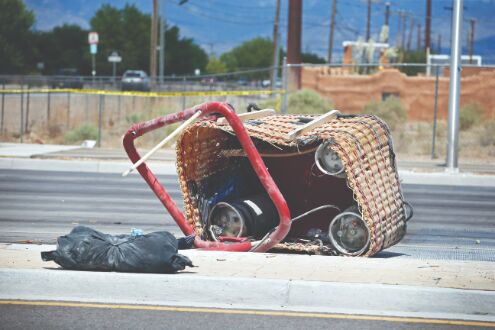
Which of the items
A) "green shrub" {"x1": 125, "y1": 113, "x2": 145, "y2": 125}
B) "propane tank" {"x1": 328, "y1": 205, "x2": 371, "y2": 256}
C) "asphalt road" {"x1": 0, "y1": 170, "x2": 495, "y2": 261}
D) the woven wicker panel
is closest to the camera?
the woven wicker panel

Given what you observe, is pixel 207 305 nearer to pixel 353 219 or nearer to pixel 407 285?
pixel 407 285

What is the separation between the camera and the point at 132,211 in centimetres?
1371

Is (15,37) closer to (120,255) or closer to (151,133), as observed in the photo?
(151,133)

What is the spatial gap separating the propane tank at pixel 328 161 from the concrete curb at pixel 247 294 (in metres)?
2.09

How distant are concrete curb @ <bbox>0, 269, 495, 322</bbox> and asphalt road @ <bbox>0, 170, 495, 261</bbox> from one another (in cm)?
260

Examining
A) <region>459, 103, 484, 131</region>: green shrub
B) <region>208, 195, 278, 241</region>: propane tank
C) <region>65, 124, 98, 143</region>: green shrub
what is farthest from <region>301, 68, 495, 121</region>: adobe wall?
<region>208, 195, 278, 241</region>: propane tank

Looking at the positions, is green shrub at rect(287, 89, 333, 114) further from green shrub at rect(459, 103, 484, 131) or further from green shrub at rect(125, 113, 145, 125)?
green shrub at rect(125, 113, 145, 125)

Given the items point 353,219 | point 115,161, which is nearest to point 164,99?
point 115,161

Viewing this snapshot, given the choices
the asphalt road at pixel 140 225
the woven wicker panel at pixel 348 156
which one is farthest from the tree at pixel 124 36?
the woven wicker panel at pixel 348 156

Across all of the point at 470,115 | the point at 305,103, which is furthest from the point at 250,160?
the point at 470,115

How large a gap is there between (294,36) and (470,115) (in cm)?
860

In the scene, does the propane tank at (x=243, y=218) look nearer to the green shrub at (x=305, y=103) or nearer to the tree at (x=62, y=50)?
the green shrub at (x=305, y=103)

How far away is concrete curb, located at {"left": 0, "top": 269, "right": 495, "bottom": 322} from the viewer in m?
7.35

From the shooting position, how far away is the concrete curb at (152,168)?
65.0 ft
